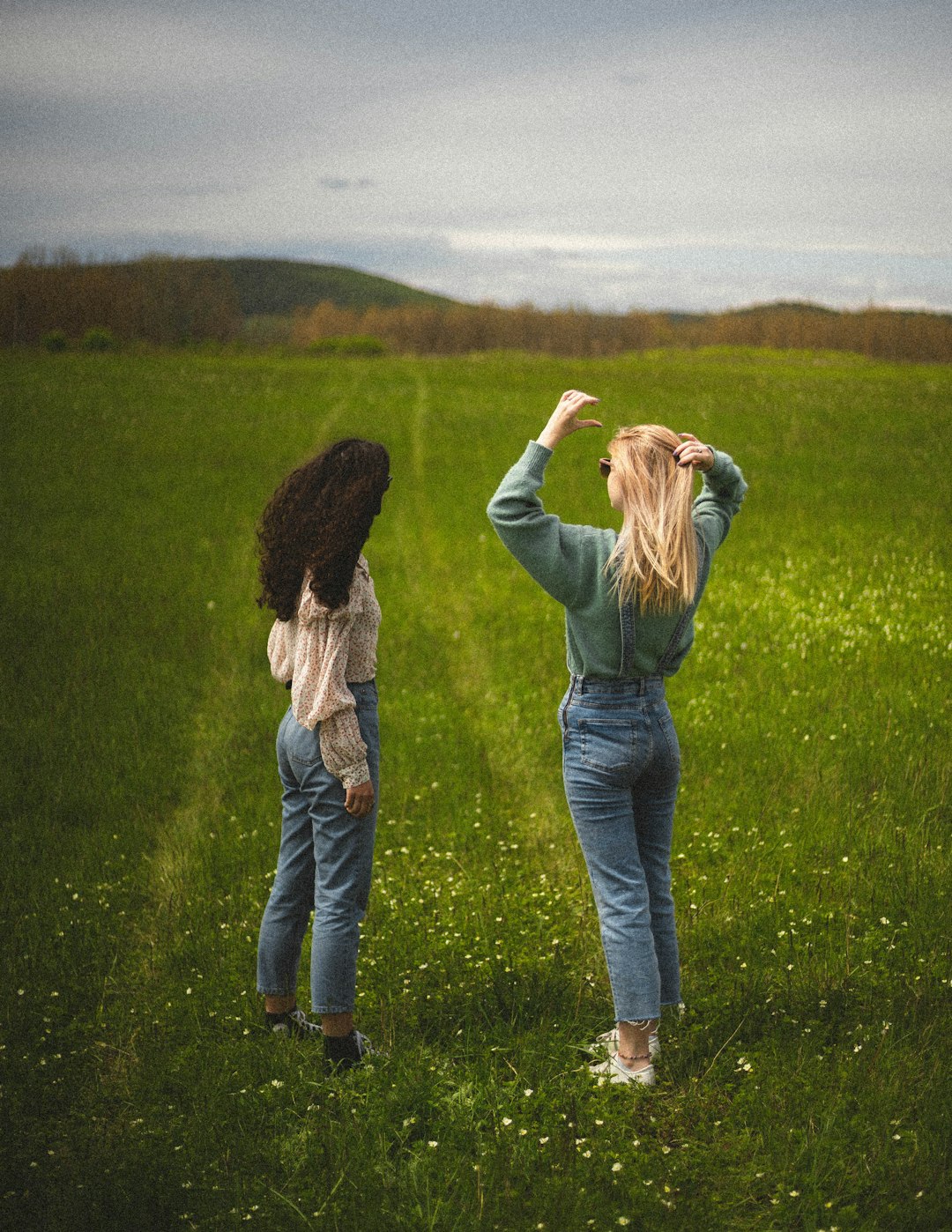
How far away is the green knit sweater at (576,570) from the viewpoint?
4.35m

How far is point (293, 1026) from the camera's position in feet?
17.4

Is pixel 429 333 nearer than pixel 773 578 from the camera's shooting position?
No

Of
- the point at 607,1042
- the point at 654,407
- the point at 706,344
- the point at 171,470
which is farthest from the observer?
the point at 706,344

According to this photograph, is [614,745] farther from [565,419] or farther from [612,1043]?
[612,1043]

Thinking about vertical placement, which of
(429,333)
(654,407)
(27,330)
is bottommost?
(654,407)

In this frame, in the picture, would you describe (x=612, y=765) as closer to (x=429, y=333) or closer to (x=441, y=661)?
(x=441, y=661)

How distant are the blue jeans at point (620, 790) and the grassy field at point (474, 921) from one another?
1.99ft

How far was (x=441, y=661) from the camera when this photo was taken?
1246 cm

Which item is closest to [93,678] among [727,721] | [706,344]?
[727,721]

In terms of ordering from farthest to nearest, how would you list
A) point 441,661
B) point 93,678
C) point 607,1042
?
1. point 441,661
2. point 93,678
3. point 607,1042

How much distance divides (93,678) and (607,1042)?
830 centimetres

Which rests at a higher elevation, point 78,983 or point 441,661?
point 441,661

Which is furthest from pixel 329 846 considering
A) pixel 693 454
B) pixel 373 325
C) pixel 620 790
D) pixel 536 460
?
pixel 373 325

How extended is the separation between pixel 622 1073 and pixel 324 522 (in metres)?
2.85
